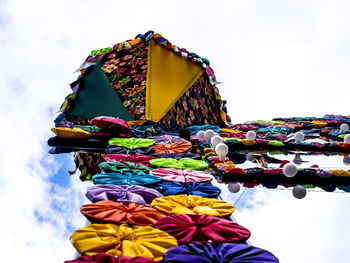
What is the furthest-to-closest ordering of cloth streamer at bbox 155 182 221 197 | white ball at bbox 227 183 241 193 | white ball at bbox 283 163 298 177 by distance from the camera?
1. white ball at bbox 283 163 298 177
2. white ball at bbox 227 183 241 193
3. cloth streamer at bbox 155 182 221 197

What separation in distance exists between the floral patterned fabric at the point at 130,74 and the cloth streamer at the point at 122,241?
8.13ft

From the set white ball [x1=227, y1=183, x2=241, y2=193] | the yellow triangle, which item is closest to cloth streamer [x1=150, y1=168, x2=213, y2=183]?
A: white ball [x1=227, y1=183, x2=241, y2=193]

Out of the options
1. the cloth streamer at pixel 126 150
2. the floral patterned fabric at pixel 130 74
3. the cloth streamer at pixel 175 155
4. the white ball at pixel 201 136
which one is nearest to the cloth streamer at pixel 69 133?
the cloth streamer at pixel 126 150

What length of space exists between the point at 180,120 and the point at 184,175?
6.76 feet

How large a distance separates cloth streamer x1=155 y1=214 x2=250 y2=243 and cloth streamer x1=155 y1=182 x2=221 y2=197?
13.1 inches

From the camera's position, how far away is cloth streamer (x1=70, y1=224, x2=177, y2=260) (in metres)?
1.06

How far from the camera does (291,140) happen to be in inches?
117

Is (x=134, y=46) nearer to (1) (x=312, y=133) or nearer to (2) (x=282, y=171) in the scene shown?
(1) (x=312, y=133)

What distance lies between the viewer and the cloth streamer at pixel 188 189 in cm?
163

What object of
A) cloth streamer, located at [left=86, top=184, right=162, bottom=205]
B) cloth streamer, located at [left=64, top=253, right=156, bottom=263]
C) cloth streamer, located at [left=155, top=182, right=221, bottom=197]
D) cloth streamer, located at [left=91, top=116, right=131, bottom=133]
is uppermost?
cloth streamer, located at [left=91, top=116, right=131, bottom=133]

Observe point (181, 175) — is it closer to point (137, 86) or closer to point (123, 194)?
point (123, 194)

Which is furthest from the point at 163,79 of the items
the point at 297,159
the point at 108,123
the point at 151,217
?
the point at 151,217

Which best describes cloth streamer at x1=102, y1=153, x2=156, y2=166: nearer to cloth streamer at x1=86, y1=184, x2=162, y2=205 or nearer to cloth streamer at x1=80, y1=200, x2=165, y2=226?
cloth streamer at x1=86, y1=184, x2=162, y2=205

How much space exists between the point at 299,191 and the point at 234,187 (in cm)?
33
